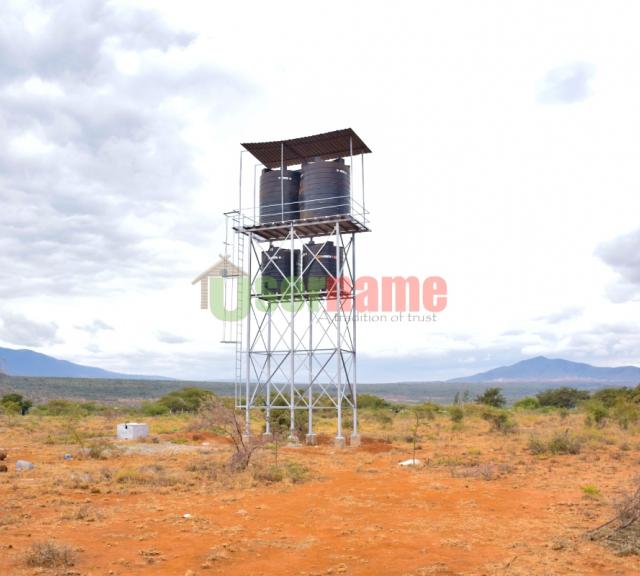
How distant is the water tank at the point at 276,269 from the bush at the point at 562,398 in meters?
43.2

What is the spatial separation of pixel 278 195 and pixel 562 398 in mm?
46489

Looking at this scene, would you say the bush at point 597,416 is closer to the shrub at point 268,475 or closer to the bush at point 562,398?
the shrub at point 268,475

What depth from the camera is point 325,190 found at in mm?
26781

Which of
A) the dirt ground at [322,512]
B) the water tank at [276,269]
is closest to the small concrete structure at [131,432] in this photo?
the dirt ground at [322,512]

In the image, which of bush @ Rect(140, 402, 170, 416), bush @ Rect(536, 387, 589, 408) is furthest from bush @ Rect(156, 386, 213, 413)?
bush @ Rect(536, 387, 589, 408)

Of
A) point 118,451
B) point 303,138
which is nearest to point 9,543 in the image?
point 118,451

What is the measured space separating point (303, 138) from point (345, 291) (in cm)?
658

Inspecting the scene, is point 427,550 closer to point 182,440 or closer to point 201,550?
point 201,550

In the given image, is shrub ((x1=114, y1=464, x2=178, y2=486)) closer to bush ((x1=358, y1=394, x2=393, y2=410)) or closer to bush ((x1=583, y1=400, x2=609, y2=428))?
bush ((x1=583, y1=400, x2=609, y2=428))

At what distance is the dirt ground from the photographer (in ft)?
32.0

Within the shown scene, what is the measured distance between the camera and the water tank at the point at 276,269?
27859 mm

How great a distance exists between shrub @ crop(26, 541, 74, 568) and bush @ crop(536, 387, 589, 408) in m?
59.2

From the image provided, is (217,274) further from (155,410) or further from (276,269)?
(155,410)

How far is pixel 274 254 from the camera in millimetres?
28172
